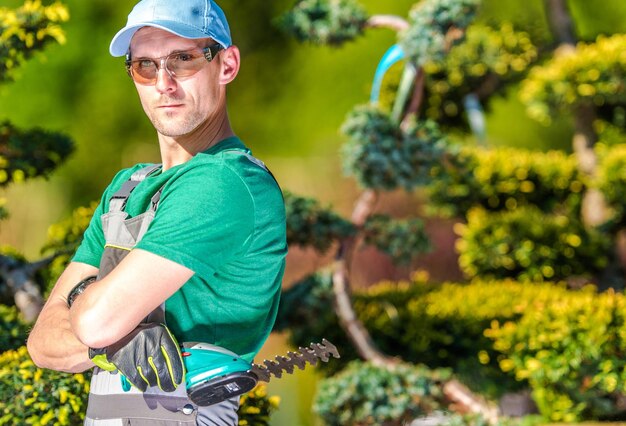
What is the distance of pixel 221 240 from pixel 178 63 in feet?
1.11

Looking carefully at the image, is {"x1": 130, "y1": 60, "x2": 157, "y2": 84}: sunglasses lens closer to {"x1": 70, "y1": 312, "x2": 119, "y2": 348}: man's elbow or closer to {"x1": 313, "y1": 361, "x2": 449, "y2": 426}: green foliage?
{"x1": 70, "y1": 312, "x2": 119, "y2": 348}: man's elbow

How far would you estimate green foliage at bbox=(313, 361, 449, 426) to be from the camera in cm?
448

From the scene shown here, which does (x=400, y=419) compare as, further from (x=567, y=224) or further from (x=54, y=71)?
(x=54, y=71)

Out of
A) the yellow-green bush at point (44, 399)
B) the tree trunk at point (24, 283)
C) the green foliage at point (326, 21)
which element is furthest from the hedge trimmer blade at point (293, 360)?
the green foliage at point (326, 21)

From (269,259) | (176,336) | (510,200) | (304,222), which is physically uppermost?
(269,259)

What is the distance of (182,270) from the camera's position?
1.43m

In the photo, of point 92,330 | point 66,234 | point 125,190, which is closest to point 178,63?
point 125,190

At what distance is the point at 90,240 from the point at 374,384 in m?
2.94

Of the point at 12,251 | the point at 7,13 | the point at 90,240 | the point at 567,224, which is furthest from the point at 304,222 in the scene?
the point at 90,240

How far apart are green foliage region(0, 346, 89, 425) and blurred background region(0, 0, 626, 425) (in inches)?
228

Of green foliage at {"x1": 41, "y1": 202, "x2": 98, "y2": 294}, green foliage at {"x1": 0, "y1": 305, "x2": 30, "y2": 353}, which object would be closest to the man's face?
green foliage at {"x1": 0, "y1": 305, "x2": 30, "y2": 353}

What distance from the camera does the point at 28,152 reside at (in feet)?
13.3

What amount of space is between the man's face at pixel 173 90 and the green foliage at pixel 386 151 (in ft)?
9.41

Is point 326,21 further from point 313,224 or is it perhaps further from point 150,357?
point 150,357
